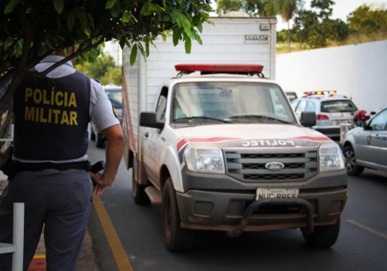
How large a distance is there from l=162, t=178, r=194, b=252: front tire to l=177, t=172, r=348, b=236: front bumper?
17 cm

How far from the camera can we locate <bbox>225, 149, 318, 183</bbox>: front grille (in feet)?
18.4

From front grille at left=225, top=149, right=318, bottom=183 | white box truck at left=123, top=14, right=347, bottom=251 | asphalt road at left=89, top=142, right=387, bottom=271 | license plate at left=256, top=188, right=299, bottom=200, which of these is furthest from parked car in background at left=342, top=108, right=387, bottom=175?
license plate at left=256, top=188, right=299, bottom=200

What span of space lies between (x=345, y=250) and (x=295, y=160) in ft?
4.63

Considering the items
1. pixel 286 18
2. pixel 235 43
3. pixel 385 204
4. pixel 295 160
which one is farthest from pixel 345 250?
pixel 286 18

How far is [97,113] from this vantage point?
10.7 ft

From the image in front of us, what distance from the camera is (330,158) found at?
5875 millimetres

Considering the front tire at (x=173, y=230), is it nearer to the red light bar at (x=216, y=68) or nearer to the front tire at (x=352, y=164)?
the red light bar at (x=216, y=68)

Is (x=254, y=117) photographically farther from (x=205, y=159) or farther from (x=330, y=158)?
(x=205, y=159)

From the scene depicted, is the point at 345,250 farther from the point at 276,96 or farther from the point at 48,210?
the point at 48,210

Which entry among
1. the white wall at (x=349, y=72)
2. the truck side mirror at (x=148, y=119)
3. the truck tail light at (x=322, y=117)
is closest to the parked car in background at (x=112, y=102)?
the truck tail light at (x=322, y=117)

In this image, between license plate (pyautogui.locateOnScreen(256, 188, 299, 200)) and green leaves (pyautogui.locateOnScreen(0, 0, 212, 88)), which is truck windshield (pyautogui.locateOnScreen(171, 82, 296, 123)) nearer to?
license plate (pyautogui.locateOnScreen(256, 188, 299, 200))

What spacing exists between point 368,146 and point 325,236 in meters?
5.60

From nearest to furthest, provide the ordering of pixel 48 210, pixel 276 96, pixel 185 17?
1. pixel 185 17
2. pixel 48 210
3. pixel 276 96

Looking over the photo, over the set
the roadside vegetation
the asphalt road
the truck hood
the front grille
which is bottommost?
the asphalt road
